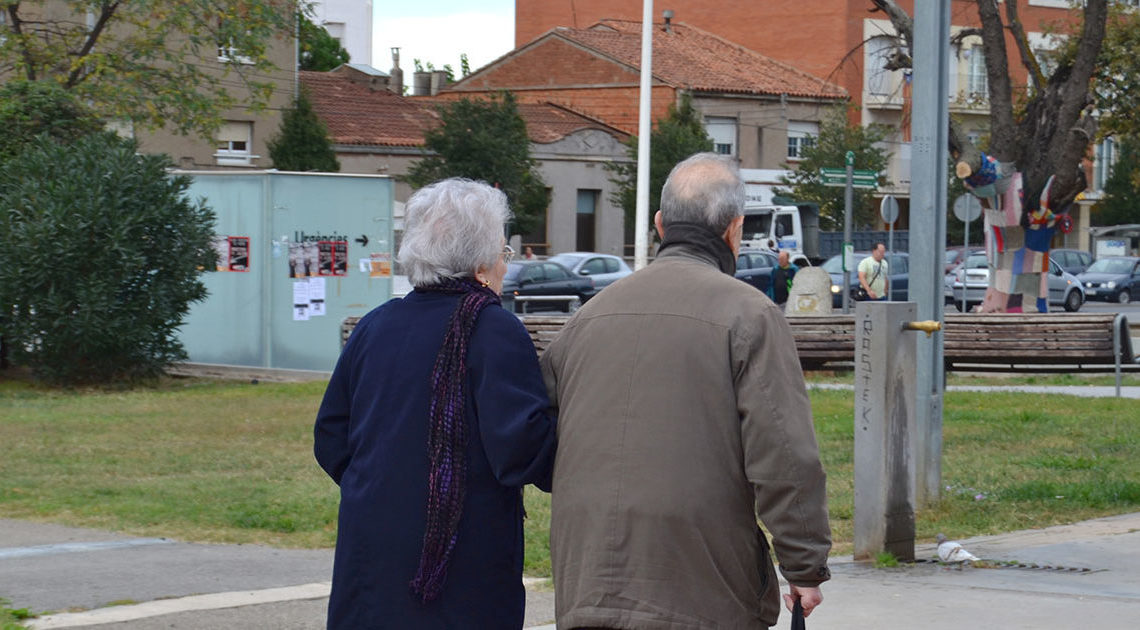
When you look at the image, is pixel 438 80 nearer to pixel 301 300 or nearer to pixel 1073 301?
pixel 1073 301

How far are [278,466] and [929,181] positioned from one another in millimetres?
5107

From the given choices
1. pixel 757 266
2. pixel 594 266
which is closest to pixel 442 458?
pixel 594 266

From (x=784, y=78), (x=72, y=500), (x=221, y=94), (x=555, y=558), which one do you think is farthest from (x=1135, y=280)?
(x=555, y=558)

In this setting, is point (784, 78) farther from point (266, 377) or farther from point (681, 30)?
point (266, 377)

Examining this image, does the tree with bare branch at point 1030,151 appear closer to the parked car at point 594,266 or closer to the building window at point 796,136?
the parked car at point 594,266

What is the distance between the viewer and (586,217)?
52.0 metres

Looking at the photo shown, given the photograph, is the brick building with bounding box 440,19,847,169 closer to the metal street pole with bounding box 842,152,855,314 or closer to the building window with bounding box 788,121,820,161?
the building window with bounding box 788,121,820,161

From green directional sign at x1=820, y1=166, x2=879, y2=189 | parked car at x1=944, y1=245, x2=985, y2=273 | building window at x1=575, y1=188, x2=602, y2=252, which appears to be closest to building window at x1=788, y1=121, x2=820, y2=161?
building window at x1=575, y1=188, x2=602, y2=252

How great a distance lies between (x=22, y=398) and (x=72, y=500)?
7.73m

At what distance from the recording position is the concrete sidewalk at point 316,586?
615 centimetres

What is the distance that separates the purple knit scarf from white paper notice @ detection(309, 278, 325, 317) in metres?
16.5

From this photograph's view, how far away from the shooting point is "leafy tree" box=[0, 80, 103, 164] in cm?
1838

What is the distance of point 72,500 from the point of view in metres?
9.37

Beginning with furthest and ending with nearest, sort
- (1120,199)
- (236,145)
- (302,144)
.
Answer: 1. (1120,199)
2. (236,145)
3. (302,144)
